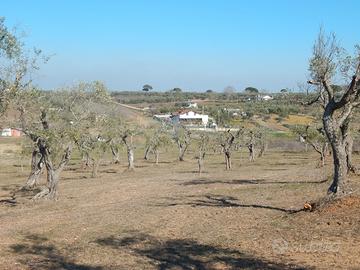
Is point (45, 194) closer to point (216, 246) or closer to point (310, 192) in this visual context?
point (310, 192)

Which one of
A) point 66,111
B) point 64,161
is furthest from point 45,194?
point 66,111

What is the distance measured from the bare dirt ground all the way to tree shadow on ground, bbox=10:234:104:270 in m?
0.03

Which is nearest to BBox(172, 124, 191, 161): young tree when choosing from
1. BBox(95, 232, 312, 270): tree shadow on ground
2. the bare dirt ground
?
the bare dirt ground

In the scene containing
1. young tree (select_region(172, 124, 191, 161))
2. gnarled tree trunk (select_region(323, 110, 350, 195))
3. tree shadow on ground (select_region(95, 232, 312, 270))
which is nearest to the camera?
tree shadow on ground (select_region(95, 232, 312, 270))

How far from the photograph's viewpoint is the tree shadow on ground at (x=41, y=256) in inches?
523

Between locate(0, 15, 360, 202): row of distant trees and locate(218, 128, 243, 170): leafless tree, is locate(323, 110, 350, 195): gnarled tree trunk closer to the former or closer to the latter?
locate(0, 15, 360, 202): row of distant trees

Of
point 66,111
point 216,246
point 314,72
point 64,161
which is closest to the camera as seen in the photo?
point 216,246

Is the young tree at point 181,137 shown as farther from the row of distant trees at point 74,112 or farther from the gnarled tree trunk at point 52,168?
the gnarled tree trunk at point 52,168

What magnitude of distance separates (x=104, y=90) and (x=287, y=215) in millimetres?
18312

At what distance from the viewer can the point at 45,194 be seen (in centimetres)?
2966

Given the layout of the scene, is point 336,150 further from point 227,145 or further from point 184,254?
point 227,145

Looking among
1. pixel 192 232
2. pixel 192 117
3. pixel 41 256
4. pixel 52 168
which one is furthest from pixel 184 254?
pixel 192 117

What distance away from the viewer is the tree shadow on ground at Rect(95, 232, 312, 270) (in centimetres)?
1221

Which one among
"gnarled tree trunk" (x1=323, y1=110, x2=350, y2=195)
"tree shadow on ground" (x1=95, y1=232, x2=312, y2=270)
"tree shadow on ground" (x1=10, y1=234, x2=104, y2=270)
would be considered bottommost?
"tree shadow on ground" (x1=10, y1=234, x2=104, y2=270)
